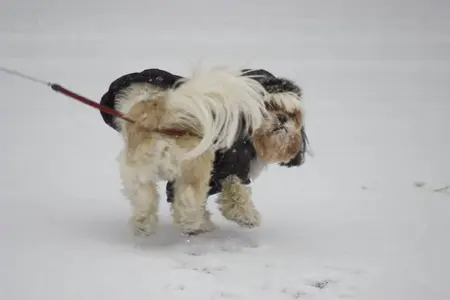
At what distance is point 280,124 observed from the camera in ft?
14.2

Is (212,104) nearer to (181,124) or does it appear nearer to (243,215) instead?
(181,124)

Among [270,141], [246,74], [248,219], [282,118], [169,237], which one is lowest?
[169,237]

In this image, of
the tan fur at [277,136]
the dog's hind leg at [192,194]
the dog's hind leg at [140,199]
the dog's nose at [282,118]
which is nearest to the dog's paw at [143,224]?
the dog's hind leg at [140,199]

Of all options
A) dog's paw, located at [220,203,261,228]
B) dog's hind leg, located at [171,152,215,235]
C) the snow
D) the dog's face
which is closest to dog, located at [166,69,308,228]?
the dog's face

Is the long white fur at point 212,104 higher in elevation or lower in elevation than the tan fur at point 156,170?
higher

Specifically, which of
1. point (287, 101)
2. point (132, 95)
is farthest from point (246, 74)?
point (132, 95)

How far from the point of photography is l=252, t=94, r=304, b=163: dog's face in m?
4.32

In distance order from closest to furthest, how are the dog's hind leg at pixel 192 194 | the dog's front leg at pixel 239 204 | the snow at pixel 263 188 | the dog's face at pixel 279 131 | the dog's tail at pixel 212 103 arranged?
the snow at pixel 263 188
the dog's tail at pixel 212 103
the dog's hind leg at pixel 192 194
the dog's face at pixel 279 131
the dog's front leg at pixel 239 204

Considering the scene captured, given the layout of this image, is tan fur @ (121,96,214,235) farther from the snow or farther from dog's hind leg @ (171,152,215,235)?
the snow

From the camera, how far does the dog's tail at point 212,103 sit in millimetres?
4043

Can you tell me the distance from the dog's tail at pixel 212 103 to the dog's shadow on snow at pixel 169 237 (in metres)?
0.65

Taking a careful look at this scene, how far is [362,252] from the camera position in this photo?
14.4 ft

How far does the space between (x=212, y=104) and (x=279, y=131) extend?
0.50m

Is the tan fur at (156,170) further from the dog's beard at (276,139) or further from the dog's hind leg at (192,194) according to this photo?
the dog's beard at (276,139)
